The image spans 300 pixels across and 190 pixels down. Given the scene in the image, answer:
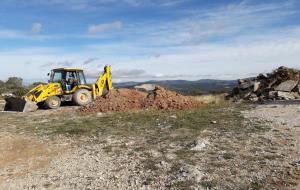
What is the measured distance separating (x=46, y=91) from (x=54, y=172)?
1324 centimetres

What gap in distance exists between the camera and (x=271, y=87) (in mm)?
24922

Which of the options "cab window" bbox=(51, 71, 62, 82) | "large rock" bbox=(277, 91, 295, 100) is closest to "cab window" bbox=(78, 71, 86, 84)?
"cab window" bbox=(51, 71, 62, 82)

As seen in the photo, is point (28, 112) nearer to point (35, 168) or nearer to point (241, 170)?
point (35, 168)

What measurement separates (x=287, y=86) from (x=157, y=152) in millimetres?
15011

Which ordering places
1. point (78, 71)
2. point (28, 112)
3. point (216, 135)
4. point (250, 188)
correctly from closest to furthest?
1. point (250, 188)
2. point (216, 135)
3. point (28, 112)
4. point (78, 71)

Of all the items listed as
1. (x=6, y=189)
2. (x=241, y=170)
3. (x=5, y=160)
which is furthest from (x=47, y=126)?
(x=241, y=170)

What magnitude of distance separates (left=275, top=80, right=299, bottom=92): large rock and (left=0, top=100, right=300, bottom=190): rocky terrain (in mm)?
6749

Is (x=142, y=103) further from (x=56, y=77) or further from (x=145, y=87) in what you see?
(x=145, y=87)

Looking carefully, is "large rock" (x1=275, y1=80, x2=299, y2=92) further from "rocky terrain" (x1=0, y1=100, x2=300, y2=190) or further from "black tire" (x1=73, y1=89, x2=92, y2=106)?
"black tire" (x1=73, y1=89, x2=92, y2=106)

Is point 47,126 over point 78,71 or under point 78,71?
under

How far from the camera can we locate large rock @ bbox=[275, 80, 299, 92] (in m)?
23.8

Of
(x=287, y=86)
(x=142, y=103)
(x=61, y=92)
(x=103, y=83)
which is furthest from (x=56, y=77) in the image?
(x=287, y=86)

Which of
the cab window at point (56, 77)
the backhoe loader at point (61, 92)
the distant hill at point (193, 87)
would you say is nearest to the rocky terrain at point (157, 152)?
the backhoe loader at point (61, 92)

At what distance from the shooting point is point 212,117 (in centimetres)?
1617
